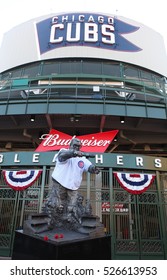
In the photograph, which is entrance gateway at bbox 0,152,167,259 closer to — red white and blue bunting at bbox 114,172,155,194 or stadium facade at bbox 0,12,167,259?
stadium facade at bbox 0,12,167,259

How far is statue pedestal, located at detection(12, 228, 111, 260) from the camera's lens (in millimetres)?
4598

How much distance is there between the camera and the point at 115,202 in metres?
11.8

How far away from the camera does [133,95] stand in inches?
639

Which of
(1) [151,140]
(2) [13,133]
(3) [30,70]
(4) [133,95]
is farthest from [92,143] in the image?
(3) [30,70]

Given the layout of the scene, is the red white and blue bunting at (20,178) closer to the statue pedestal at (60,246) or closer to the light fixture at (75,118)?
the light fixture at (75,118)

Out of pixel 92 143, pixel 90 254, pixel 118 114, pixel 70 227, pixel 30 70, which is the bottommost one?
pixel 90 254

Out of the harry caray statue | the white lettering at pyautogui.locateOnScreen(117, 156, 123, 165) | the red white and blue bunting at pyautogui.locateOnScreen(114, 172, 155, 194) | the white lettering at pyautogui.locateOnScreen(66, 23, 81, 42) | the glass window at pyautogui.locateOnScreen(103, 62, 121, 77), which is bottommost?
the harry caray statue

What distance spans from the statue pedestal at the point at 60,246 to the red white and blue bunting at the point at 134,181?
5936 mm

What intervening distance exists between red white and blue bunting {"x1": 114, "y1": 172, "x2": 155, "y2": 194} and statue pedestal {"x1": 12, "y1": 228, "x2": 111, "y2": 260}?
5.94 meters

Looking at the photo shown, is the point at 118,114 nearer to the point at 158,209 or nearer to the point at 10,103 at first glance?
the point at 158,209

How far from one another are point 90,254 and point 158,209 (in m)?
8.07

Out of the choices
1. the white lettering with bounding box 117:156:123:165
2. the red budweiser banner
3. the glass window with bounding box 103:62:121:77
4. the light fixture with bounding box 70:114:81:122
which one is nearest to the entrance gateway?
the white lettering with bounding box 117:156:123:165

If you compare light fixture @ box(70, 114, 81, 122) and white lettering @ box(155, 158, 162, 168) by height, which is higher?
light fixture @ box(70, 114, 81, 122)

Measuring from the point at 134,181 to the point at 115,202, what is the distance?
1.54m
